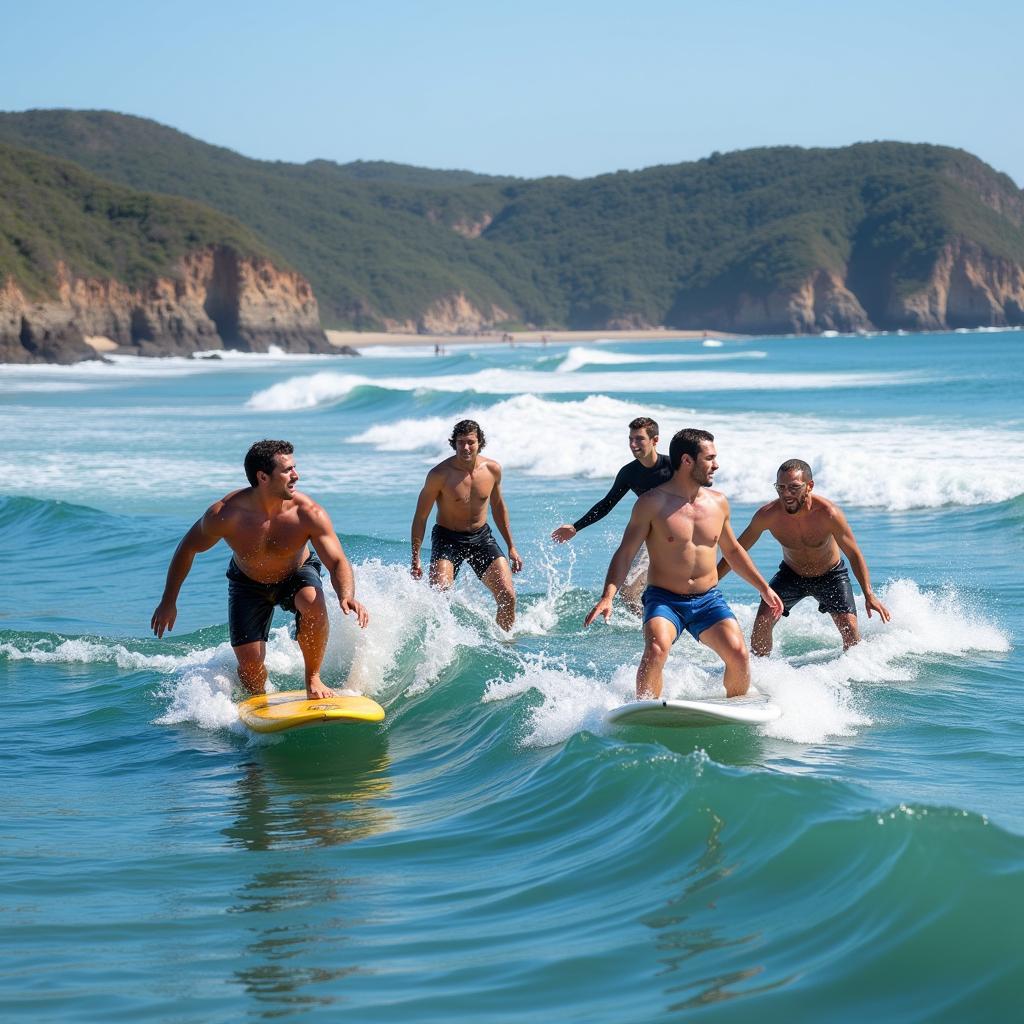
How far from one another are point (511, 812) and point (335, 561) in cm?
173

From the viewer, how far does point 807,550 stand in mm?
8234

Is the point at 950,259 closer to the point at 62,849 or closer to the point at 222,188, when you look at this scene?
the point at 222,188

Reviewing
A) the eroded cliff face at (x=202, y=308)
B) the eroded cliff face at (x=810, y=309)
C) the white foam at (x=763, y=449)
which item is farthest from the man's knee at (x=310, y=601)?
the eroded cliff face at (x=810, y=309)

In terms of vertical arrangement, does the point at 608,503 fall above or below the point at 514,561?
above

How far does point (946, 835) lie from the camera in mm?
4828

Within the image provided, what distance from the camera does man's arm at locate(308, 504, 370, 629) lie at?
6.96 metres

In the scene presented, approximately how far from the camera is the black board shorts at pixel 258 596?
7.50 meters

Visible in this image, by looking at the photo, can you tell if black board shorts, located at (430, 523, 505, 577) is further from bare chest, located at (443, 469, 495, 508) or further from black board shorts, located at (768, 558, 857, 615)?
black board shorts, located at (768, 558, 857, 615)

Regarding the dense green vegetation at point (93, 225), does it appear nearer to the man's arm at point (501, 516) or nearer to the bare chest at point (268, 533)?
the man's arm at point (501, 516)

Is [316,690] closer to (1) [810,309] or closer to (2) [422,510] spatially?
(2) [422,510]

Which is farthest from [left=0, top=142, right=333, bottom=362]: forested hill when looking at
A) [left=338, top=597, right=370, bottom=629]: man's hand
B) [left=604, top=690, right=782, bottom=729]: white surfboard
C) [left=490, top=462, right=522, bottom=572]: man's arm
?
[left=604, top=690, right=782, bottom=729]: white surfboard

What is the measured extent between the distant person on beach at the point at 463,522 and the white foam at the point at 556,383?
2979cm

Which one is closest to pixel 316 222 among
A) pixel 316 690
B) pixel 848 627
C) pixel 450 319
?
pixel 450 319

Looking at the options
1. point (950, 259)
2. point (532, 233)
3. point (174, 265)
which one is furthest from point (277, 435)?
point (532, 233)
